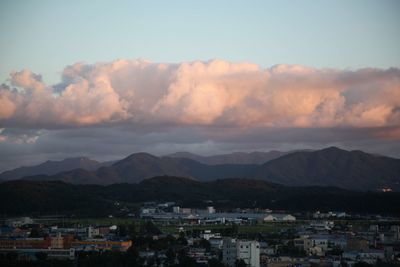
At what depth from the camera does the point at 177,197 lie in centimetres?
9912

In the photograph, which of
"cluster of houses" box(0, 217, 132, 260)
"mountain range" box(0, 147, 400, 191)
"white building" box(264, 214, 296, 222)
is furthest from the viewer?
"mountain range" box(0, 147, 400, 191)

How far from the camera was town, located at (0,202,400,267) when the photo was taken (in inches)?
1460

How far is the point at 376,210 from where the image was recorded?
78.8 meters

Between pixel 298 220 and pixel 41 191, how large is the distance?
104ft

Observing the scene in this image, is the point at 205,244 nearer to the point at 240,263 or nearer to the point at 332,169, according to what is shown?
the point at 240,263

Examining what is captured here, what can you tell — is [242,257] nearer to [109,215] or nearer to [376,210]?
[109,215]

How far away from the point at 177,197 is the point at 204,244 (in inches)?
2171

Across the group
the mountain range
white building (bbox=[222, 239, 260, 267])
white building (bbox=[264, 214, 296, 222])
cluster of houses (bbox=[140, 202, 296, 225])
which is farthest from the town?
the mountain range

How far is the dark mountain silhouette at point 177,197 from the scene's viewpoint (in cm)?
8094

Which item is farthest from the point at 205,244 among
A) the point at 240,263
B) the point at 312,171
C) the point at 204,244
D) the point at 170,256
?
the point at 312,171

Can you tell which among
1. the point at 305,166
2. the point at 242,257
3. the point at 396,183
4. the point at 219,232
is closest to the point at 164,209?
the point at 219,232

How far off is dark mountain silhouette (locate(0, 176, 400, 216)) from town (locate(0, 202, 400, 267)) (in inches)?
622

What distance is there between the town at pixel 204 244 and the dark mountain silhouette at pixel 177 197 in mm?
15790

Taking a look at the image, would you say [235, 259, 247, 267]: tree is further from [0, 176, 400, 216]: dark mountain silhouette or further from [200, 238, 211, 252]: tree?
[0, 176, 400, 216]: dark mountain silhouette
